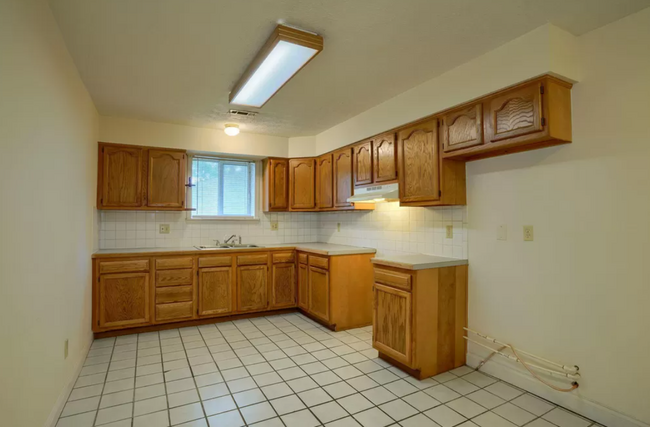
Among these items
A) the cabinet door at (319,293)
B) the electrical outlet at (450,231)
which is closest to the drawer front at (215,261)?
the cabinet door at (319,293)

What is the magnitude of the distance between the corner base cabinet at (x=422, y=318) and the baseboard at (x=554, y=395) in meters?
0.26

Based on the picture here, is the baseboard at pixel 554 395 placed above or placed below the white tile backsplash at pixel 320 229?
below

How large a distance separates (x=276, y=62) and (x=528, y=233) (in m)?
2.17

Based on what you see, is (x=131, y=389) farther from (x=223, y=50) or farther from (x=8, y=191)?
(x=223, y=50)

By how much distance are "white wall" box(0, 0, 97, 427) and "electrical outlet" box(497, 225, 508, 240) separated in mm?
2953

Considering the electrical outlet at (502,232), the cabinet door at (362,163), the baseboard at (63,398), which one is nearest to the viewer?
the baseboard at (63,398)

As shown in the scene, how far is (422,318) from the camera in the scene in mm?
2730

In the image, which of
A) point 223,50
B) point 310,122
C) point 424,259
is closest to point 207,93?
point 223,50

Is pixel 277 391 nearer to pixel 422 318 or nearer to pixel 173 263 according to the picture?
pixel 422 318

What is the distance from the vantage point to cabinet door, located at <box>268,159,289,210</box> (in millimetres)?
4785

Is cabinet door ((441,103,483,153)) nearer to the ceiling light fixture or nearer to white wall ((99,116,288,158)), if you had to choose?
the ceiling light fixture

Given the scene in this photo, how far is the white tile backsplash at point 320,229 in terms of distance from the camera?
127 inches

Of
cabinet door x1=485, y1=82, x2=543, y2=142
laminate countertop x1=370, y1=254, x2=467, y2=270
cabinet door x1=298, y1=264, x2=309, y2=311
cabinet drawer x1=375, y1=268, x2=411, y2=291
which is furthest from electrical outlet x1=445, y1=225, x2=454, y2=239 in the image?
cabinet door x1=298, y1=264, x2=309, y2=311

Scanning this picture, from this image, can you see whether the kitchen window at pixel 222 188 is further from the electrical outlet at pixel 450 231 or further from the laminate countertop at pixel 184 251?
the electrical outlet at pixel 450 231
